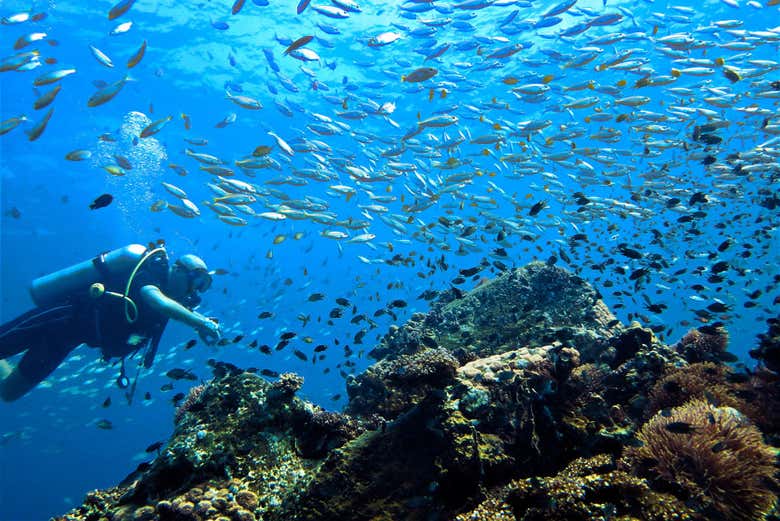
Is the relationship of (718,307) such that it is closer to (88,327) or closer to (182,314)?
(182,314)

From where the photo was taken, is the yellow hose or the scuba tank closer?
the yellow hose

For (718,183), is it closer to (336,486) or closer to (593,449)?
(593,449)

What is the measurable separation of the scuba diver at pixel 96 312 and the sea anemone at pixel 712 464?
831 centimetres

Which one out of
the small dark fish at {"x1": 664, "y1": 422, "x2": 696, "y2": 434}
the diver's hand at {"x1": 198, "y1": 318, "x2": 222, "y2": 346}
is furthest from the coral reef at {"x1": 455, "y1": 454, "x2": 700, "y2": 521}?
the diver's hand at {"x1": 198, "y1": 318, "x2": 222, "y2": 346}

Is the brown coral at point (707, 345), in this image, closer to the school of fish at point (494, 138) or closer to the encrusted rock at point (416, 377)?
the school of fish at point (494, 138)

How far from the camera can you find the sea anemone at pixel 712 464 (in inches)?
121

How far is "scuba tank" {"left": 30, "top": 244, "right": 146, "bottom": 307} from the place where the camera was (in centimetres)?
851

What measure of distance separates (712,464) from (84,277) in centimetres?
1094

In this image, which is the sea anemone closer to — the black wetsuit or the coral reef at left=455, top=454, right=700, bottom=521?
the coral reef at left=455, top=454, right=700, bottom=521

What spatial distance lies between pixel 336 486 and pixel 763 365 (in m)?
5.61

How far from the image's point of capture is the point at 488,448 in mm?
3986

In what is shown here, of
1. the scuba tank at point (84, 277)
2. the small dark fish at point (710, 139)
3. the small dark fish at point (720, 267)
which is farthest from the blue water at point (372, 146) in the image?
the scuba tank at point (84, 277)

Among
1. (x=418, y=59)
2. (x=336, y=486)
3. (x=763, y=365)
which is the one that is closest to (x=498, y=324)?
(x=763, y=365)

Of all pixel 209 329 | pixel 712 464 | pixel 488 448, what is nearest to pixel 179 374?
pixel 209 329
